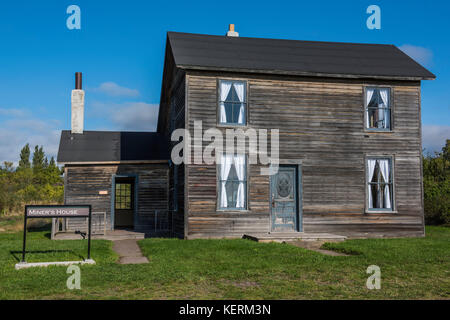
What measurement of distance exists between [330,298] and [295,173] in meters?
9.68

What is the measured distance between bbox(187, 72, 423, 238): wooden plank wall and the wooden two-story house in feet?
0.11

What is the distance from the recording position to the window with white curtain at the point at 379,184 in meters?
16.5

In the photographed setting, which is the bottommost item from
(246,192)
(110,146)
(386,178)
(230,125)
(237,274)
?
(237,274)

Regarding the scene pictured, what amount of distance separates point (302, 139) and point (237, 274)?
28.2 ft

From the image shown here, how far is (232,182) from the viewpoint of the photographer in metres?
15.5

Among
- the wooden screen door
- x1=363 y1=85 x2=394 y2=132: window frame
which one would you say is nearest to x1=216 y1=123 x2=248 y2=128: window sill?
the wooden screen door

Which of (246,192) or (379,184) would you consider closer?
(246,192)

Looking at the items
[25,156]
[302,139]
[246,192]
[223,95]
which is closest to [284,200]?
[246,192]

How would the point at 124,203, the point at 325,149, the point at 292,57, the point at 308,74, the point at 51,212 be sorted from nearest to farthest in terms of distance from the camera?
the point at 51,212 → the point at 308,74 → the point at 325,149 → the point at 292,57 → the point at 124,203

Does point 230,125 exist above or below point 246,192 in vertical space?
above

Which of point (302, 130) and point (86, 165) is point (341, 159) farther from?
point (86, 165)

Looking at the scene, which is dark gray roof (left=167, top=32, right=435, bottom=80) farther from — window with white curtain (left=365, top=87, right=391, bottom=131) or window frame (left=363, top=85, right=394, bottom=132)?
window with white curtain (left=365, top=87, right=391, bottom=131)

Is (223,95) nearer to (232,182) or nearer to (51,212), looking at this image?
(232,182)
